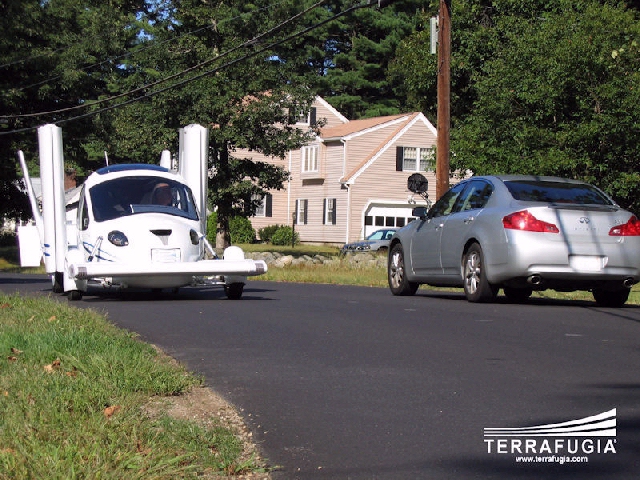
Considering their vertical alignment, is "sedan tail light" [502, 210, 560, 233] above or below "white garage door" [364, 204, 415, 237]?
below

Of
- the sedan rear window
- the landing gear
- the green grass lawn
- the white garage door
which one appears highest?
the white garage door

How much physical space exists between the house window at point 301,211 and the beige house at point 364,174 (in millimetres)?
272

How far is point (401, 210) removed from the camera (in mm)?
55469

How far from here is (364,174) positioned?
177 feet

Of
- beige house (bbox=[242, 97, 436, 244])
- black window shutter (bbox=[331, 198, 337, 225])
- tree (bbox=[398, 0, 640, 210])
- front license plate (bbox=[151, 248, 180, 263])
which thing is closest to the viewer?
front license plate (bbox=[151, 248, 180, 263])

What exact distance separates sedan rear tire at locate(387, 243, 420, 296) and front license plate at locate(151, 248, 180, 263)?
351 centimetres

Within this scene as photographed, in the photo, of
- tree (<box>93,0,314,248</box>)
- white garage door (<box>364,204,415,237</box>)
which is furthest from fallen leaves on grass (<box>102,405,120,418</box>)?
white garage door (<box>364,204,415,237</box>)

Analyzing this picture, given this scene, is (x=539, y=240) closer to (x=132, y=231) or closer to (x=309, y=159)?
(x=132, y=231)

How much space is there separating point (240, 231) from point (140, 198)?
4131 centimetres

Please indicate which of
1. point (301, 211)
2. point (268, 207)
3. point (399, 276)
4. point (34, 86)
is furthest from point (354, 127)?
point (399, 276)

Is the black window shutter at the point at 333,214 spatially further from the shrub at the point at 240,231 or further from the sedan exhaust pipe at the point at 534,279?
the sedan exhaust pipe at the point at 534,279

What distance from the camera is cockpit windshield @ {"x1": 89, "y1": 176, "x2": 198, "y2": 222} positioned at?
Answer: 621 inches

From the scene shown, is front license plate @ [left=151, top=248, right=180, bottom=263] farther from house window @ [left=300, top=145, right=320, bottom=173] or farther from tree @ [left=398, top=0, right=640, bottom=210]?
house window @ [left=300, top=145, right=320, bottom=173]

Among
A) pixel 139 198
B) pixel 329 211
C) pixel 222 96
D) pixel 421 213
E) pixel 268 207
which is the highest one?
pixel 222 96
